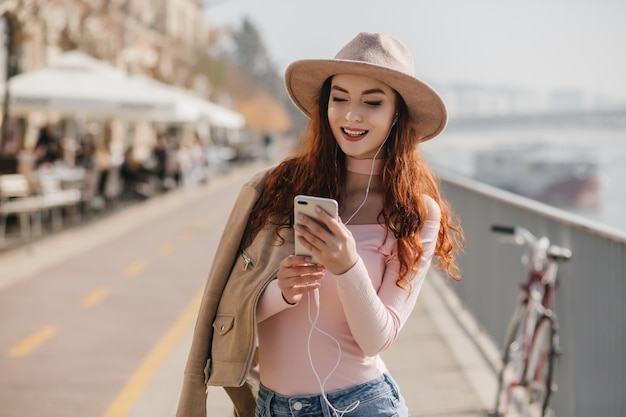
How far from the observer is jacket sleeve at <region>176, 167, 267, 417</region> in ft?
8.33

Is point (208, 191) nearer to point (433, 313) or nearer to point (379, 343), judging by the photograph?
point (433, 313)

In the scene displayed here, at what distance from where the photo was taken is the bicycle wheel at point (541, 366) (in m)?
5.16

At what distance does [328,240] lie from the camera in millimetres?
2160

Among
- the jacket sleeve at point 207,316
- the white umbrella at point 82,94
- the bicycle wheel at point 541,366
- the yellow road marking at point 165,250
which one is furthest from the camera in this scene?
the white umbrella at point 82,94

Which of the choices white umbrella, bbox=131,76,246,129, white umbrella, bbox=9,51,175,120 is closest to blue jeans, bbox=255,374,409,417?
white umbrella, bbox=9,51,175,120

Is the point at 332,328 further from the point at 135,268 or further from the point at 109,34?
the point at 109,34

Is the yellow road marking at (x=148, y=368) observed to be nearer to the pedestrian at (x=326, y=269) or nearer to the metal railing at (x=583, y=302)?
the metal railing at (x=583, y=302)

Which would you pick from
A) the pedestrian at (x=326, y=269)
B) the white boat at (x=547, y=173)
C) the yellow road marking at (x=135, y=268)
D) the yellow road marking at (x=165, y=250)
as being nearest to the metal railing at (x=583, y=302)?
the pedestrian at (x=326, y=269)

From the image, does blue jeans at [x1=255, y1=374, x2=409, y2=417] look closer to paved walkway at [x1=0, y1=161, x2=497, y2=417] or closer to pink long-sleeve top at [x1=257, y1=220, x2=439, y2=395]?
pink long-sleeve top at [x1=257, y1=220, x2=439, y2=395]

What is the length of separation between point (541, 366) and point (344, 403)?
327 cm

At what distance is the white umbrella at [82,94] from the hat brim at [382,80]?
49.8 feet

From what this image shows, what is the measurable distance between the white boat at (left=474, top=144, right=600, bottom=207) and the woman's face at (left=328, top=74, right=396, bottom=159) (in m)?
87.6

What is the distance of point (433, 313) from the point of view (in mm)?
9148

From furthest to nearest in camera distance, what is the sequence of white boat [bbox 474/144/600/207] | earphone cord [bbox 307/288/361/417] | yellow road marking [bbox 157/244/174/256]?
white boat [bbox 474/144/600/207], yellow road marking [bbox 157/244/174/256], earphone cord [bbox 307/288/361/417]
